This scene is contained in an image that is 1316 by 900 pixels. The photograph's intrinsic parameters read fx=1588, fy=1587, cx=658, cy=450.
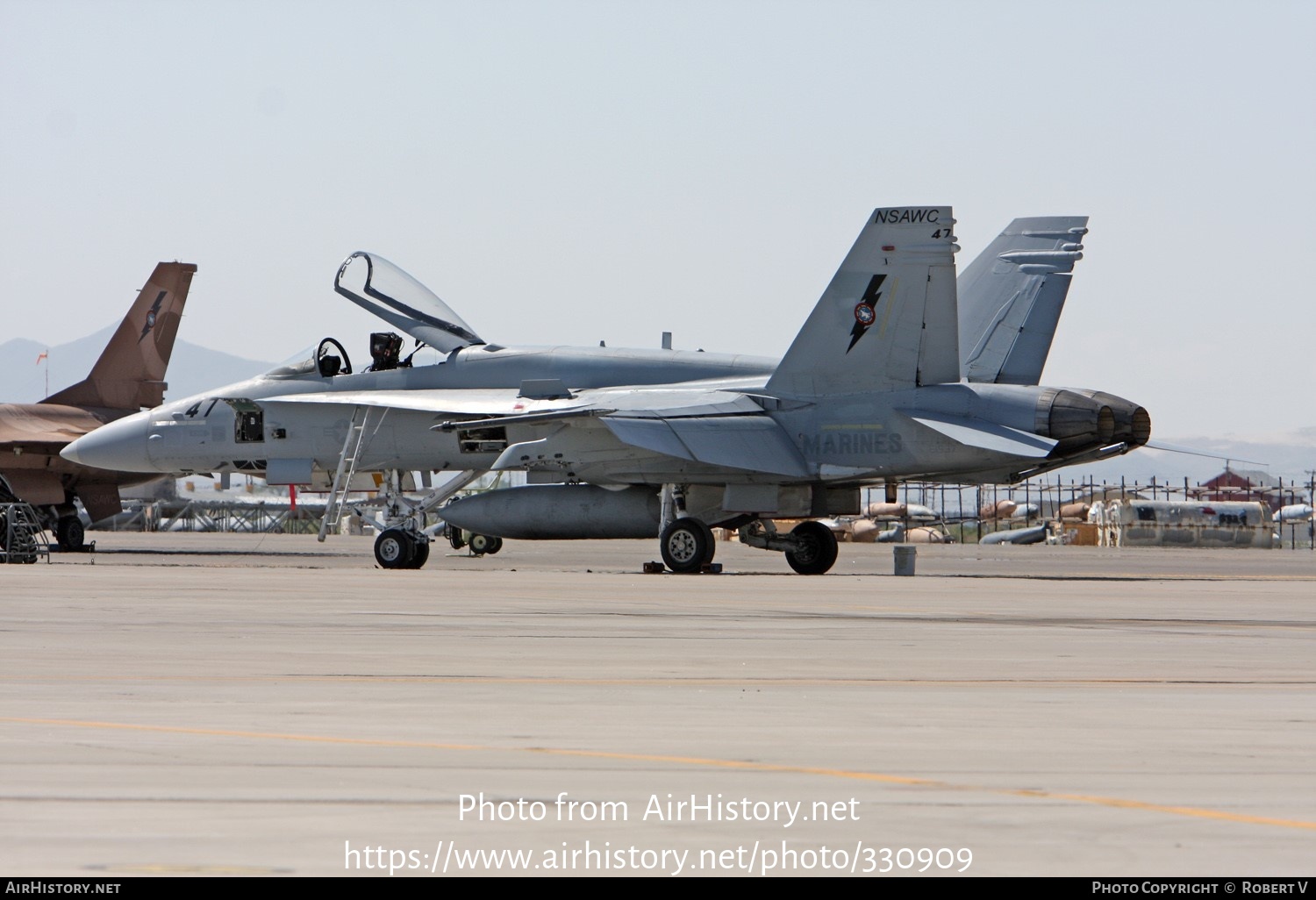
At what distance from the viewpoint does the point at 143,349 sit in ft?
111

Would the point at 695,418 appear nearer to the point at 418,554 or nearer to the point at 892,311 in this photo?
the point at 892,311

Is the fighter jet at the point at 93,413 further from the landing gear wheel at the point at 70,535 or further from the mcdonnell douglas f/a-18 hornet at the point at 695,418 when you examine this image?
the mcdonnell douglas f/a-18 hornet at the point at 695,418

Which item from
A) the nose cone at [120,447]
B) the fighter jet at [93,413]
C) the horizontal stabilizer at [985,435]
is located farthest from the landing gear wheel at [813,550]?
the fighter jet at [93,413]

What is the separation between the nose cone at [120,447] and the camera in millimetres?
26656

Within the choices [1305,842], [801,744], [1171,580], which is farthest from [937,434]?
[1305,842]

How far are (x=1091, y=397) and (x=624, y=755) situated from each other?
1729cm

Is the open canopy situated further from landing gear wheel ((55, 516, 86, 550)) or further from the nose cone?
landing gear wheel ((55, 516, 86, 550))

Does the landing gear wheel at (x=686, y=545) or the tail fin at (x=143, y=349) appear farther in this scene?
the tail fin at (x=143, y=349)

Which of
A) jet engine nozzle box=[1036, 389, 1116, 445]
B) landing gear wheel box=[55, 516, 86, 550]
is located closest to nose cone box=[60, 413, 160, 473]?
landing gear wheel box=[55, 516, 86, 550]

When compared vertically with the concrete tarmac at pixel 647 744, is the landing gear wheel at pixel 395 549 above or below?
above

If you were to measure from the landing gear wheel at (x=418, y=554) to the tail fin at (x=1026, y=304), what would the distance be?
350 inches

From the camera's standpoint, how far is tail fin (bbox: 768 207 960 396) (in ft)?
71.2

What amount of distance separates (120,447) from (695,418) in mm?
10375

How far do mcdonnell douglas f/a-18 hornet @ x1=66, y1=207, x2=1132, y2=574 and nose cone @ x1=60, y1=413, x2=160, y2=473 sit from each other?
0.14 ft
